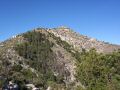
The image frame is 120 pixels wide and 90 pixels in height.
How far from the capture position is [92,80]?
94750 mm

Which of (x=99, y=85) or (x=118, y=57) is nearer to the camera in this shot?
(x=99, y=85)

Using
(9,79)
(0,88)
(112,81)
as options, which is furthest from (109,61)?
(9,79)

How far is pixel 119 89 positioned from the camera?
321 feet

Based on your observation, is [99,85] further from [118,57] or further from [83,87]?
[118,57]

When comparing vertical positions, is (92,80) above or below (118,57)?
below

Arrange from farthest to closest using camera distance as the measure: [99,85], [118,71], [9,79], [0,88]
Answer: [9,79], [0,88], [118,71], [99,85]

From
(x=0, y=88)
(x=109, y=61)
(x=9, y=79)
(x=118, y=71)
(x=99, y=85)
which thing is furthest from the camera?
(x=9, y=79)

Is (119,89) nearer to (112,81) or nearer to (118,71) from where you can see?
(112,81)

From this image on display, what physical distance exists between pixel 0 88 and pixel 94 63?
78.6 m

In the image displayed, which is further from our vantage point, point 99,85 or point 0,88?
point 0,88

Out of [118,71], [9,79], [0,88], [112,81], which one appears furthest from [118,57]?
[9,79]

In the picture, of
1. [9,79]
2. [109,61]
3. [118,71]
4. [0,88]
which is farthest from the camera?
[9,79]

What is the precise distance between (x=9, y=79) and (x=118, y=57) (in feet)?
296

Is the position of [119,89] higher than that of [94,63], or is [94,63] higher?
[94,63]
